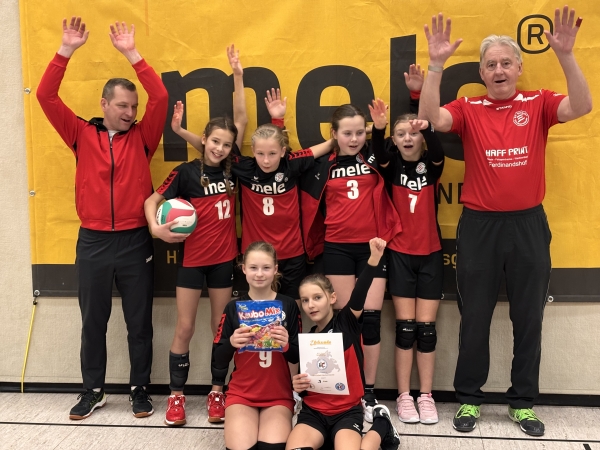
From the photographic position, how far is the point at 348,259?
11.1 ft

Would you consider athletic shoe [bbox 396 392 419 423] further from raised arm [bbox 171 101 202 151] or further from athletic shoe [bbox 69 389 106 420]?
raised arm [bbox 171 101 202 151]

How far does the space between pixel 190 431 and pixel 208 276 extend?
825 millimetres

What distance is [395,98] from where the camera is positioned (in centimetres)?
351

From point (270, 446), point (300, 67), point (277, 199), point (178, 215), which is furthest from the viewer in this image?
point (300, 67)

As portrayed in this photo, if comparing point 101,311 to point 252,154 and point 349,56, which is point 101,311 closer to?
point 252,154

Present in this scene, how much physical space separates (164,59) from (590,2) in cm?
237

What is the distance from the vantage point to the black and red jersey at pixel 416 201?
11.0ft

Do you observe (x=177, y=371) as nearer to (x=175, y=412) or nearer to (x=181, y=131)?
(x=175, y=412)

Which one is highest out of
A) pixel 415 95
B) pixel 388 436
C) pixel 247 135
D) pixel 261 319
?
pixel 415 95

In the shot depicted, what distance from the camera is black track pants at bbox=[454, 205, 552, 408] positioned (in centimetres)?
312

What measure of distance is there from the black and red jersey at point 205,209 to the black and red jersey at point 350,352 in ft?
2.64

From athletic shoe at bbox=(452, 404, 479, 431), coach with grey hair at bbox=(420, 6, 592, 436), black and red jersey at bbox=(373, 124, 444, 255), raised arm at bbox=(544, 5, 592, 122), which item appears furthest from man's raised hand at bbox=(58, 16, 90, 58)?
athletic shoe at bbox=(452, 404, 479, 431)

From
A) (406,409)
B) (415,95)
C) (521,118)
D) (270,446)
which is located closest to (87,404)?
(270,446)

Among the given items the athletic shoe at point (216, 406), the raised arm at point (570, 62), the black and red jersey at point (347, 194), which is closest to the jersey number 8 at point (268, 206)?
the black and red jersey at point (347, 194)
